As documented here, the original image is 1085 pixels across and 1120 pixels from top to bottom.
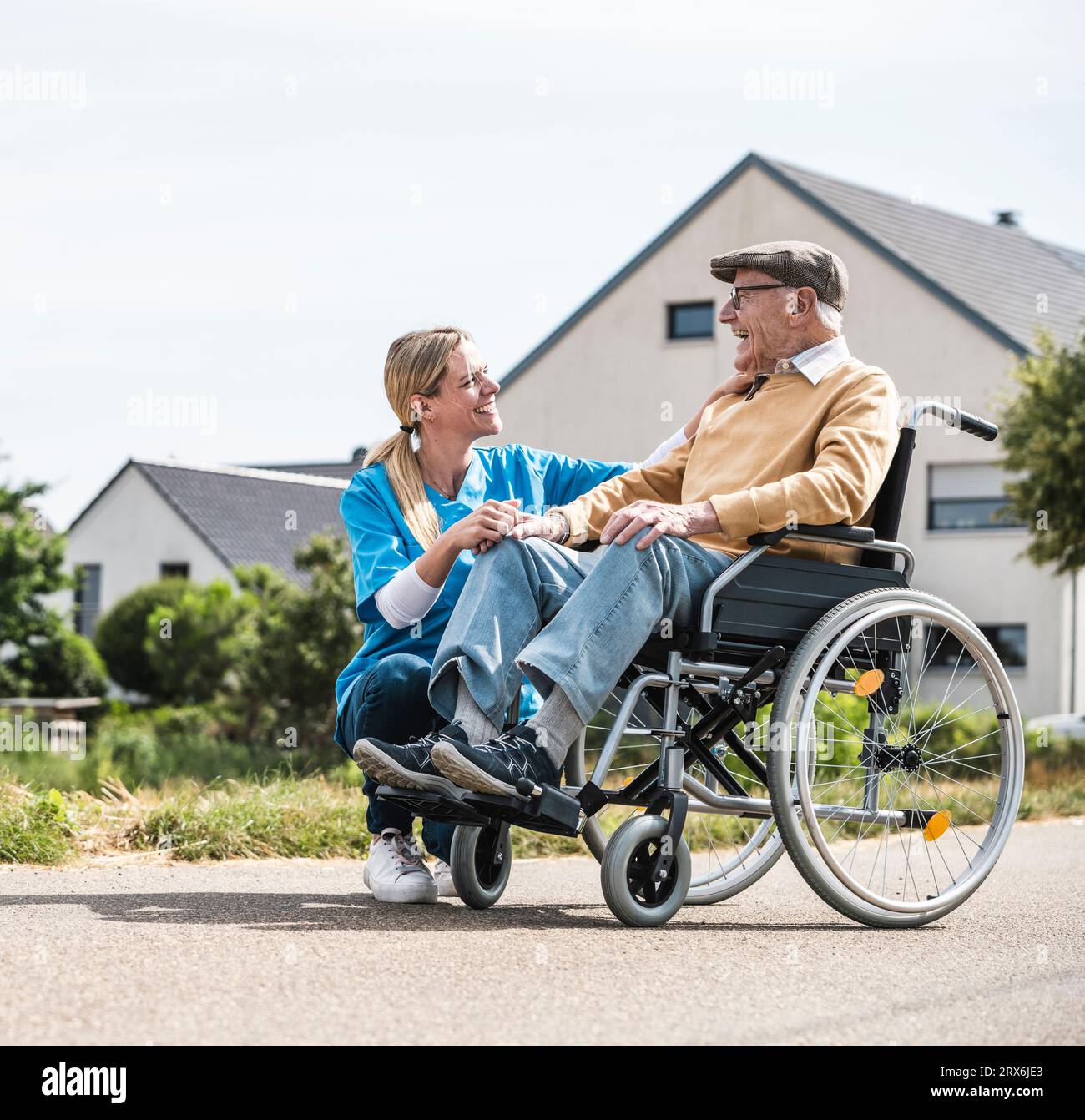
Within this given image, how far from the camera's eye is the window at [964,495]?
25812 millimetres

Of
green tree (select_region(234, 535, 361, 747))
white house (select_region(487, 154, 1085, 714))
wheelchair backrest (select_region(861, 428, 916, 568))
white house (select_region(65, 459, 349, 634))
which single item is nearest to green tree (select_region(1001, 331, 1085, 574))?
white house (select_region(487, 154, 1085, 714))

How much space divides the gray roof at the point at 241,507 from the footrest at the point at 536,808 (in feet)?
127

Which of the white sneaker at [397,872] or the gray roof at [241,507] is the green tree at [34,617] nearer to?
the gray roof at [241,507]

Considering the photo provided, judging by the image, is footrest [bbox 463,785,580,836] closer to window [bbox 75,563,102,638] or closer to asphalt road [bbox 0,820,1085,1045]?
asphalt road [bbox 0,820,1085,1045]

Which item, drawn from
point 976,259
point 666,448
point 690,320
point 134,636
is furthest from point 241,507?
point 666,448

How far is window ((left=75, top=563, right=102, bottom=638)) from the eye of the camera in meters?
44.9

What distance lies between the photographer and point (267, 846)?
18.6 ft

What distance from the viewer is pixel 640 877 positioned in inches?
151

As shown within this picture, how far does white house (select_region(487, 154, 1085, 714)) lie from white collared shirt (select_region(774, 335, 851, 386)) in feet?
67.2

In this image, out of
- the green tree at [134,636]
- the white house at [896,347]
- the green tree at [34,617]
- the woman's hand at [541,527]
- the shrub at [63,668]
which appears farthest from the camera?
the green tree at [134,636]

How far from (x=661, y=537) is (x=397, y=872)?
4.05 feet

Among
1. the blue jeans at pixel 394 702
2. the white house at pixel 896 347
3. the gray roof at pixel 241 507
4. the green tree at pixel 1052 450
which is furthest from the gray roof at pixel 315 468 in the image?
the blue jeans at pixel 394 702

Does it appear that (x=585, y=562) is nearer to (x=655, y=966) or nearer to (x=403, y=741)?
(x=403, y=741)
